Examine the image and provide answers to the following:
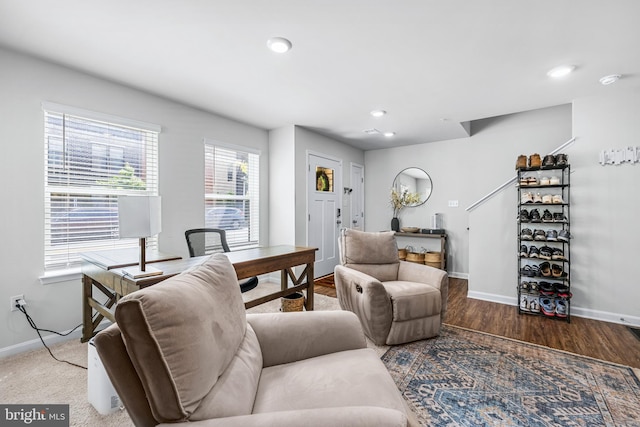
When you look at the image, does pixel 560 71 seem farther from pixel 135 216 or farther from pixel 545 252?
pixel 135 216

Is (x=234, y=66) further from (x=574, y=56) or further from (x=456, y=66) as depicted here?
(x=574, y=56)

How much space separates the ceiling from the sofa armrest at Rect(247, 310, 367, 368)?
1.85m

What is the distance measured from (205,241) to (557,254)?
382 centimetres

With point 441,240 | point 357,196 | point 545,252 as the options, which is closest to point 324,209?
point 357,196

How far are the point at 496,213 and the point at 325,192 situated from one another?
8.25 feet

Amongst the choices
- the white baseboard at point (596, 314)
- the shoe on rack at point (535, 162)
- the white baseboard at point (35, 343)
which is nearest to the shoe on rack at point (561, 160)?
the shoe on rack at point (535, 162)

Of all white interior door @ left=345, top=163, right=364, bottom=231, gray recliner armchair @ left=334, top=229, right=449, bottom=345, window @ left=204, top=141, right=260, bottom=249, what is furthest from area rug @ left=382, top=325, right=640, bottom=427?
Result: white interior door @ left=345, top=163, right=364, bottom=231

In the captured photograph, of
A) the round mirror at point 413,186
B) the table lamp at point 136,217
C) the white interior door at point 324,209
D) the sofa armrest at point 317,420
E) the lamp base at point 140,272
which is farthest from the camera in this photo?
the round mirror at point 413,186

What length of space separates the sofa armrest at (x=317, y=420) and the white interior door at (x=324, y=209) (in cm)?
366

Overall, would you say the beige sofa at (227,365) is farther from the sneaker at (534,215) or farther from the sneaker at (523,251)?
the sneaker at (534,215)

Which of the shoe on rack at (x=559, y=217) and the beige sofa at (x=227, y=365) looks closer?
the beige sofa at (x=227, y=365)

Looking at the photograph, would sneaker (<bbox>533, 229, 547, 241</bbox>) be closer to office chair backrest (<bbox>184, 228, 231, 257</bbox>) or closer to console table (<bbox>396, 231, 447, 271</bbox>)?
console table (<bbox>396, 231, 447, 271</bbox>)

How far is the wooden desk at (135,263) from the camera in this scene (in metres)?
1.83

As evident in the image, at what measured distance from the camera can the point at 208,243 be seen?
3059 mm
